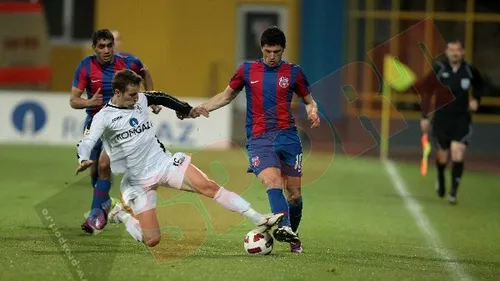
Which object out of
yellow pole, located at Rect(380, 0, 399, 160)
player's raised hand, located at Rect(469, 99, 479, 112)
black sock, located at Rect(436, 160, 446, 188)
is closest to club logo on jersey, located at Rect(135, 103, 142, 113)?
A: player's raised hand, located at Rect(469, 99, 479, 112)

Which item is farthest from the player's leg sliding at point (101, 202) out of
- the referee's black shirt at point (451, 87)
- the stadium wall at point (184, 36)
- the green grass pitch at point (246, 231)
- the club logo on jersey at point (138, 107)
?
the stadium wall at point (184, 36)

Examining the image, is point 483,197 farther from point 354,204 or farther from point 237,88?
point 237,88

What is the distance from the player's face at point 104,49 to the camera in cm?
1144

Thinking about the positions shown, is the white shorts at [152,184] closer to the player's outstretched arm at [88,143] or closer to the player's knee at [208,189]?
the player's knee at [208,189]

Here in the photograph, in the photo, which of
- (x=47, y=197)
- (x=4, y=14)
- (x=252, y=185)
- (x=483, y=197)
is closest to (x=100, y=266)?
(x=47, y=197)

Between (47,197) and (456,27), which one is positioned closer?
(47,197)

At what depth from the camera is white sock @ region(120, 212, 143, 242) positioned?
10.0m

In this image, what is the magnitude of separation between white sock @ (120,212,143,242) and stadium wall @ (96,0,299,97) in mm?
16917

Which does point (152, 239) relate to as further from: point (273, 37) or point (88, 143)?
point (273, 37)

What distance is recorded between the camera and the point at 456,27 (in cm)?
2702

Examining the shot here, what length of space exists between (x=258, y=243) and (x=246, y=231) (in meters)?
2.08

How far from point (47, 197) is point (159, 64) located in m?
12.7

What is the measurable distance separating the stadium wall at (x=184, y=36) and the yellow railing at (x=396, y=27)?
141cm

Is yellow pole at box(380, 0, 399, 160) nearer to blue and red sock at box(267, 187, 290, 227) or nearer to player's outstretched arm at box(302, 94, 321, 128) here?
player's outstretched arm at box(302, 94, 321, 128)
